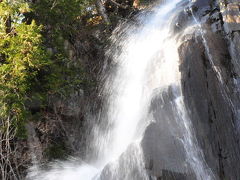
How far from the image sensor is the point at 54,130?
27.7 feet

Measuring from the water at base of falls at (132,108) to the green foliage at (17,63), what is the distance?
1.96 m

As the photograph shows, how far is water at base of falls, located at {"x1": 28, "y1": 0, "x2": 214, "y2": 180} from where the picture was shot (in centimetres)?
551

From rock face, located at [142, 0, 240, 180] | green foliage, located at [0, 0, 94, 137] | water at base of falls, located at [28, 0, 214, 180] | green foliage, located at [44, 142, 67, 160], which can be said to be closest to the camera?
rock face, located at [142, 0, 240, 180]

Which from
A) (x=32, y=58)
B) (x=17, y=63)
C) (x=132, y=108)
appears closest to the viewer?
(x=17, y=63)

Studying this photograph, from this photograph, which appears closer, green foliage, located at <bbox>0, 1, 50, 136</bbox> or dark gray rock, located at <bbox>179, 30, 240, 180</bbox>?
dark gray rock, located at <bbox>179, 30, 240, 180</bbox>

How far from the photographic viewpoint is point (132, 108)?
815 centimetres

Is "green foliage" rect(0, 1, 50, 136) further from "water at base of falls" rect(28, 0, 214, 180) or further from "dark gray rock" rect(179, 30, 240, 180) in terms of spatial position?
"dark gray rock" rect(179, 30, 240, 180)

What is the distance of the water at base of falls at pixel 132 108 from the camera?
5.51 m

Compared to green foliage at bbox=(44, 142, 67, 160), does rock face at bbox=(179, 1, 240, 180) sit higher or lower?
higher

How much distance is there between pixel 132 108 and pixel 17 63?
339 cm

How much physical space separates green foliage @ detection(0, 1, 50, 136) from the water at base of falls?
1.96m

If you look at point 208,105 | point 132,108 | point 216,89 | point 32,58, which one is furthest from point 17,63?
point 216,89

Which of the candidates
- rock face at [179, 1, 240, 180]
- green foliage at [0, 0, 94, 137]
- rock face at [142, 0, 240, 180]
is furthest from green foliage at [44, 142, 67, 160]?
rock face at [179, 1, 240, 180]

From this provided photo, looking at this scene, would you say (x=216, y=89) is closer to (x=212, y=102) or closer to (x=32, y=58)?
(x=212, y=102)
